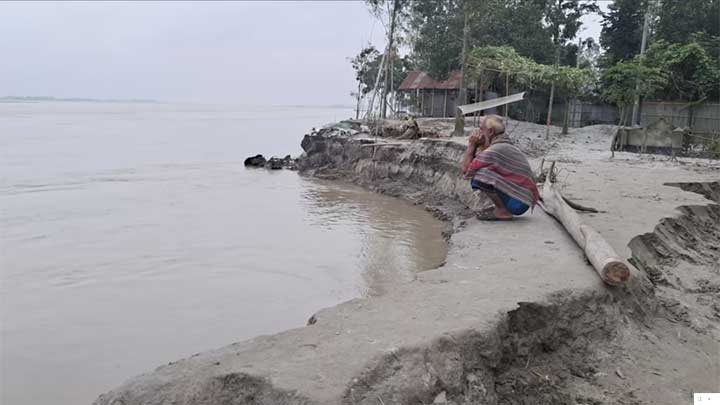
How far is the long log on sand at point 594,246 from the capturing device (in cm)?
452

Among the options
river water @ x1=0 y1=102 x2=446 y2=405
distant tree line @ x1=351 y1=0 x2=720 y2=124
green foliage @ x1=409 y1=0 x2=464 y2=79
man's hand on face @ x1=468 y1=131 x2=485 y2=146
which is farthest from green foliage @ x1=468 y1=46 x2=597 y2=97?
man's hand on face @ x1=468 y1=131 x2=485 y2=146

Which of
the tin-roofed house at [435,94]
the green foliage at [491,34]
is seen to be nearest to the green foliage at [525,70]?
the green foliage at [491,34]

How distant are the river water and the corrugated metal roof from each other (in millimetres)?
12277

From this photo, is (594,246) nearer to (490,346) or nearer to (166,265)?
(490,346)

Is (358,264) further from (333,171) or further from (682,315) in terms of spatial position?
(333,171)

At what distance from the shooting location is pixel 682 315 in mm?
4758

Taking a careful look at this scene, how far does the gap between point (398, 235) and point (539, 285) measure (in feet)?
17.8

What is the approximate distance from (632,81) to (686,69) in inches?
89.0

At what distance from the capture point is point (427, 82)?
→ 28703 mm

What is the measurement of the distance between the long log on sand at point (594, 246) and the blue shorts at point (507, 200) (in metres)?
0.46

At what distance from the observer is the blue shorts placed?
23.3ft

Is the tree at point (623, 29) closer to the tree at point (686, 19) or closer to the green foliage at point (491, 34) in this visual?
the tree at point (686, 19)

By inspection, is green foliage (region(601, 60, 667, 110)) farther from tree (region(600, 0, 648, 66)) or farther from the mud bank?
the mud bank

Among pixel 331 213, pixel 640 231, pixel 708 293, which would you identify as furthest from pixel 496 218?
pixel 331 213
